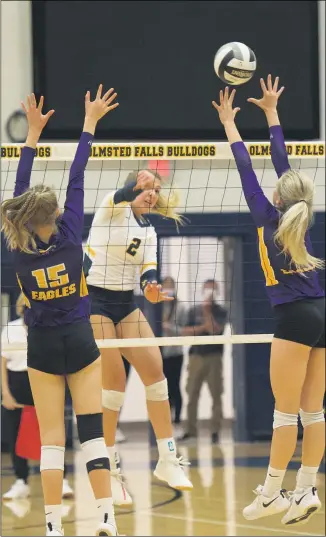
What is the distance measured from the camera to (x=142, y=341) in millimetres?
6570

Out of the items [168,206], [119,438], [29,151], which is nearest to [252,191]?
[168,206]

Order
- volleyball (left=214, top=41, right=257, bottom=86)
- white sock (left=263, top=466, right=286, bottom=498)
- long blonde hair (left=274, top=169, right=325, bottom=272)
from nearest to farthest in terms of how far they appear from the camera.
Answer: long blonde hair (left=274, top=169, right=325, bottom=272) < white sock (left=263, top=466, right=286, bottom=498) < volleyball (left=214, top=41, right=257, bottom=86)

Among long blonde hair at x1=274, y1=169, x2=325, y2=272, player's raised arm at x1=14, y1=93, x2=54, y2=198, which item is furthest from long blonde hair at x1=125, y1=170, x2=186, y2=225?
player's raised arm at x1=14, y1=93, x2=54, y2=198

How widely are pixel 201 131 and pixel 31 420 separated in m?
4.56

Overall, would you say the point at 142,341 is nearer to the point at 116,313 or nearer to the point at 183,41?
the point at 116,313

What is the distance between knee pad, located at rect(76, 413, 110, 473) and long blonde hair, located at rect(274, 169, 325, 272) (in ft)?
4.62

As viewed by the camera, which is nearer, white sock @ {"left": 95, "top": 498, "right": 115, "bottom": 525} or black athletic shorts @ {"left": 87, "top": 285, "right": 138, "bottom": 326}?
white sock @ {"left": 95, "top": 498, "right": 115, "bottom": 525}

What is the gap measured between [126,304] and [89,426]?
1.42 metres

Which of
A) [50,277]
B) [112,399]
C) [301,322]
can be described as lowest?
[112,399]

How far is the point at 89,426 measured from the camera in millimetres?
5711

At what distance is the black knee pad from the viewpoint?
18.7 ft

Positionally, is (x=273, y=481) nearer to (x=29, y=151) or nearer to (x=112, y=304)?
(x=112, y=304)

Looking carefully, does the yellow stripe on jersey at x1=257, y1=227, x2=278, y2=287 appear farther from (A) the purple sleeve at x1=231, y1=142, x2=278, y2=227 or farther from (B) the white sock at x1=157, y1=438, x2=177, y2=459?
(B) the white sock at x1=157, y1=438, x2=177, y2=459

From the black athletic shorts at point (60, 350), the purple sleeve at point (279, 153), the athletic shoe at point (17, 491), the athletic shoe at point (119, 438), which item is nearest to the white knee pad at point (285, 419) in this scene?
the black athletic shorts at point (60, 350)
